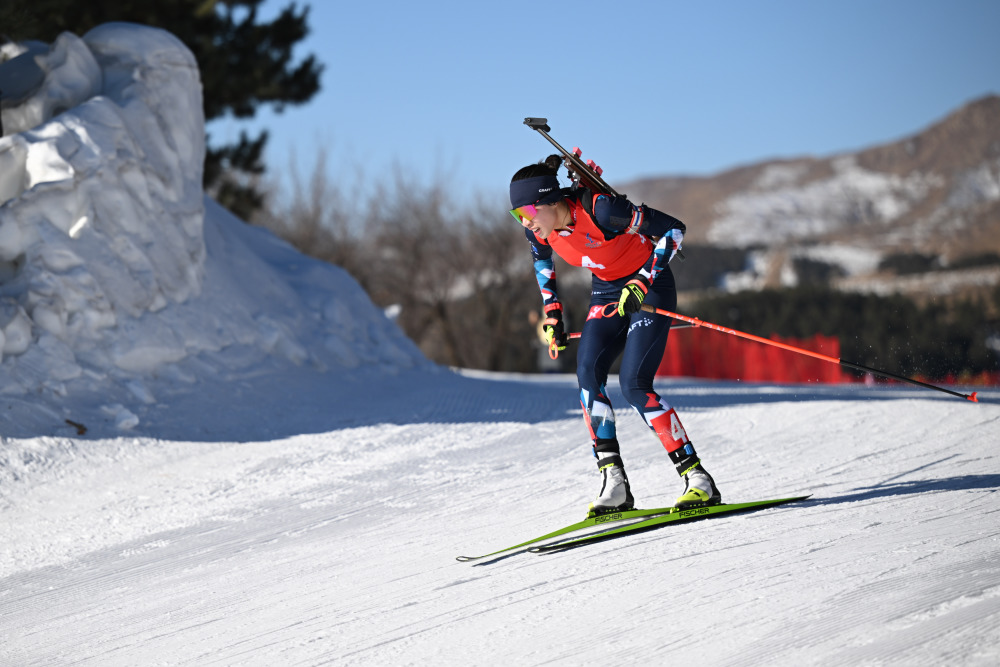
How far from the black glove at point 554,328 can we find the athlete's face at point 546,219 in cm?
48

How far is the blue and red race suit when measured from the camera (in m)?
4.34

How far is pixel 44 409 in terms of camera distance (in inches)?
260

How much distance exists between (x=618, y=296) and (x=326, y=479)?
270 cm

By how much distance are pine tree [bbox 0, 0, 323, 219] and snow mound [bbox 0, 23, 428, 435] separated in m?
3.26

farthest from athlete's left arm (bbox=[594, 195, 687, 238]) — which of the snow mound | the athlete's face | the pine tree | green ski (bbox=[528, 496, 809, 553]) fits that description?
the pine tree

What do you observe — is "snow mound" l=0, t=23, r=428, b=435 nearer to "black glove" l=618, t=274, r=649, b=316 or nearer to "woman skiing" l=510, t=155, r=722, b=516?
"woman skiing" l=510, t=155, r=722, b=516

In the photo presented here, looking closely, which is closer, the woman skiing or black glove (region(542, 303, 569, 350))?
the woman skiing

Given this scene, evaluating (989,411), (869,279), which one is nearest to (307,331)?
(989,411)

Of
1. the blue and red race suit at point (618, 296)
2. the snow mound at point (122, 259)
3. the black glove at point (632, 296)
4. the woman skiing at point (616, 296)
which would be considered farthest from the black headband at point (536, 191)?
the snow mound at point (122, 259)

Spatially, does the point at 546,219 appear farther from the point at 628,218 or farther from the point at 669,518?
the point at 669,518

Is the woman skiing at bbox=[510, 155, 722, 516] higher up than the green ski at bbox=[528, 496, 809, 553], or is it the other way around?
the woman skiing at bbox=[510, 155, 722, 516]

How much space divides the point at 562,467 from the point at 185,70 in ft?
21.8

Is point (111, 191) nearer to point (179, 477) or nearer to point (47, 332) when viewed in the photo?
point (47, 332)

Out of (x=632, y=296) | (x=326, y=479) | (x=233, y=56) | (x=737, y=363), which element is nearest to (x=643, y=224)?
(x=632, y=296)
